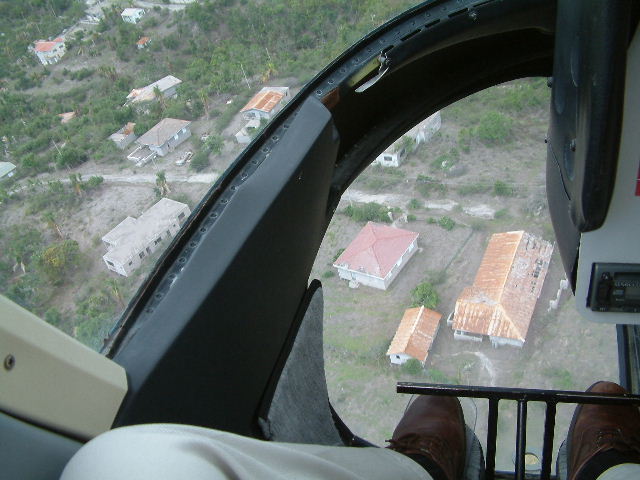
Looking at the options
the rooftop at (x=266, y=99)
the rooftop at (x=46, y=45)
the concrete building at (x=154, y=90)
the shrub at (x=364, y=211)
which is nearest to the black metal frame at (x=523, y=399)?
the shrub at (x=364, y=211)

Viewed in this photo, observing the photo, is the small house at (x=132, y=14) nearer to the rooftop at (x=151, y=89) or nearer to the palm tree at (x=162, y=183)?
the rooftop at (x=151, y=89)

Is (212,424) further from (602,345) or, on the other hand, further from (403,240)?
(602,345)

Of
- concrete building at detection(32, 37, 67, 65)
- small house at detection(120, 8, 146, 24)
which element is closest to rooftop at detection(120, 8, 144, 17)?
small house at detection(120, 8, 146, 24)

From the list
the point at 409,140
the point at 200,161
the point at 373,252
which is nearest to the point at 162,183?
the point at 200,161

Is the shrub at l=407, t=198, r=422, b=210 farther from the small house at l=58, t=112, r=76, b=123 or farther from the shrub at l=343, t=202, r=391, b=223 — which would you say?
the small house at l=58, t=112, r=76, b=123

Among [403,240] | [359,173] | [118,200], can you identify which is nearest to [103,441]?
[118,200]
